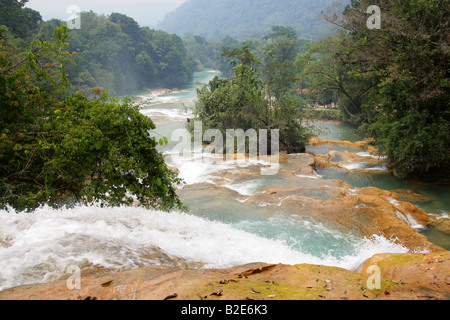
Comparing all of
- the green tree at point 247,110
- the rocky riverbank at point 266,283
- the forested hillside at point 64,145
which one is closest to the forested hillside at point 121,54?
the green tree at point 247,110

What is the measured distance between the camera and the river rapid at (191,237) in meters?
3.79

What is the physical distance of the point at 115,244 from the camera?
14.3 ft

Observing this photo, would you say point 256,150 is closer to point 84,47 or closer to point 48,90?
point 48,90

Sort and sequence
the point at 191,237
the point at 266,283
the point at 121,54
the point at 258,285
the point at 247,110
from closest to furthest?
the point at 258,285 < the point at 266,283 < the point at 191,237 < the point at 247,110 < the point at 121,54

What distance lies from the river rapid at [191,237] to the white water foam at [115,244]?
0.01 metres

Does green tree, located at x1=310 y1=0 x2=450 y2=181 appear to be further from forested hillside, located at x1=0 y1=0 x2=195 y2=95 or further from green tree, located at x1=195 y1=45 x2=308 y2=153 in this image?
forested hillside, located at x1=0 y1=0 x2=195 y2=95

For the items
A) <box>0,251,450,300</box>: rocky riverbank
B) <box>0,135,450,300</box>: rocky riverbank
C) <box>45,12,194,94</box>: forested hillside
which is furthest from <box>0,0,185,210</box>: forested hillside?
<box>45,12,194,94</box>: forested hillside

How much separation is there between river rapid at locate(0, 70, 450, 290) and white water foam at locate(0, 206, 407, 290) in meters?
0.01

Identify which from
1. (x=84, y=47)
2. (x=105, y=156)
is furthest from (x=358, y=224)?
(x=84, y=47)

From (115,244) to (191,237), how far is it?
59.2 inches

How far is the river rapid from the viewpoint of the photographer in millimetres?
3795

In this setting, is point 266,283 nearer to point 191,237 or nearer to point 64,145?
point 191,237

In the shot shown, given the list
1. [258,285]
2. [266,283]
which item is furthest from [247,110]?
[258,285]

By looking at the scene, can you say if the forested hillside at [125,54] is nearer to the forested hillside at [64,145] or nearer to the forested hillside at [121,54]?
the forested hillside at [121,54]
